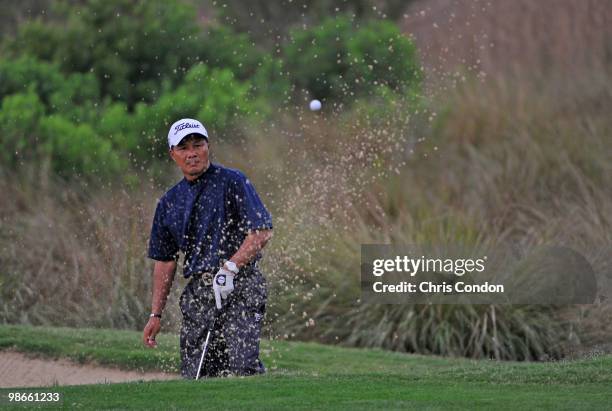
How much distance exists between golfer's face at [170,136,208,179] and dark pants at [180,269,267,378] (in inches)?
23.8

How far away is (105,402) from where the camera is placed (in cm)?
730

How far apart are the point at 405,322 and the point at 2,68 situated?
7880mm

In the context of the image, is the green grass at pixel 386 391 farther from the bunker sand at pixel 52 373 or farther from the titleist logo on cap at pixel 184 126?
the bunker sand at pixel 52 373

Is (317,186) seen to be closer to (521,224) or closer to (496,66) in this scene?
(521,224)

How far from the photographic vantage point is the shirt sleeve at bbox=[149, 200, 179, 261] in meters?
8.24

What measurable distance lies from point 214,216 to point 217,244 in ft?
0.51

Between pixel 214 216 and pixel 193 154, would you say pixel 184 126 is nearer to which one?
pixel 193 154

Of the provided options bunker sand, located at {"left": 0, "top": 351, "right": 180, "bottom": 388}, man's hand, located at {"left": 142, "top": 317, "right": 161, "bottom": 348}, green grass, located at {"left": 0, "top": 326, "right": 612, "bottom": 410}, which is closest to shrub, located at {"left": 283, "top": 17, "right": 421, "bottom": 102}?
bunker sand, located at {"left": 0, "top": 351, "right": 180, "bottom": 388}

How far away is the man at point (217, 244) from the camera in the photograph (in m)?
7.92

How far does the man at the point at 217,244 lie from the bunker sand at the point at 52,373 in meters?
2.61

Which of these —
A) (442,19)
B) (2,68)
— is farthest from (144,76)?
(442,19)

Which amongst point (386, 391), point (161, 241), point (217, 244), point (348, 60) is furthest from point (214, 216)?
point (348, 60)

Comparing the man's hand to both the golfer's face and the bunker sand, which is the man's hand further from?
the bunker sand

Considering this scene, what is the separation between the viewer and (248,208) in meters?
7.90
